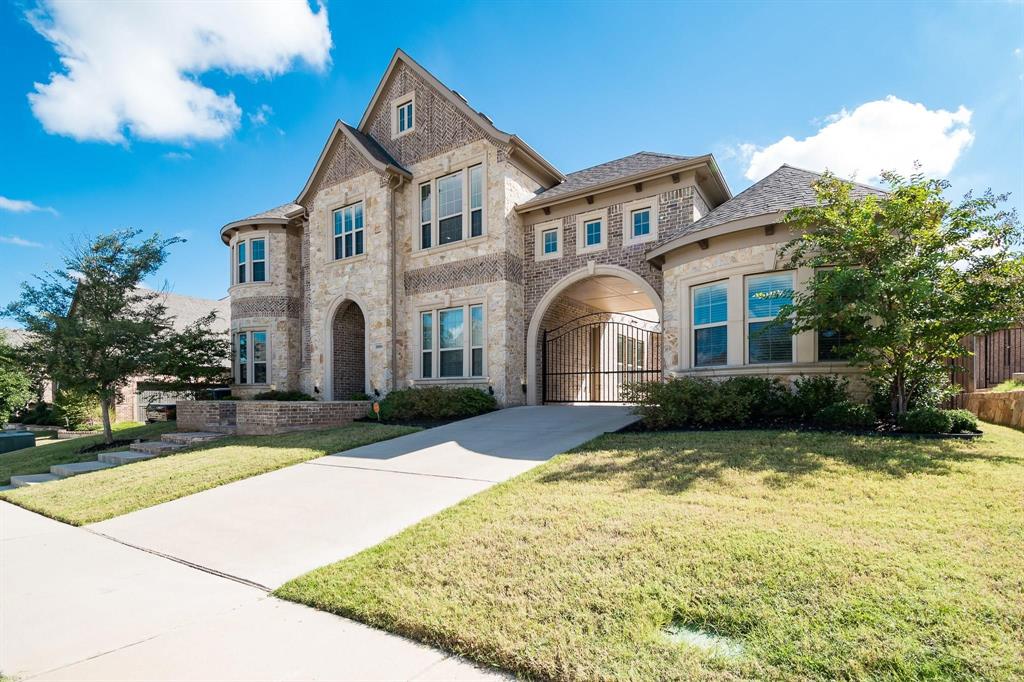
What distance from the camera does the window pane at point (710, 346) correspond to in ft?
→ 36.0

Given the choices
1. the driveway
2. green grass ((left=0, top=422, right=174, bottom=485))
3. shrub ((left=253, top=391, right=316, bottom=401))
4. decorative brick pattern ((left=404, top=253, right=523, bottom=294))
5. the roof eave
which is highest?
the roof eave

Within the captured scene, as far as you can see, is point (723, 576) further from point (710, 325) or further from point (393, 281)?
point (393, 281)

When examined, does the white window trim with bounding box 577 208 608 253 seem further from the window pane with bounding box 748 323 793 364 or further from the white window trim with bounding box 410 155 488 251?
the window pane with bounding box 748 323 793 364

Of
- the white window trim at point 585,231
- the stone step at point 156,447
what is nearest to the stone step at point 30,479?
the stone step at point 156,447

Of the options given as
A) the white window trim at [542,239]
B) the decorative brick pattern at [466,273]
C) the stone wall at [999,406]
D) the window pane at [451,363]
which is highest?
the white window trim at [542,239]

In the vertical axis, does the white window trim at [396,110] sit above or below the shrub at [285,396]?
above

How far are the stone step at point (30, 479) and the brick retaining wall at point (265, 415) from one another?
11.5 feet

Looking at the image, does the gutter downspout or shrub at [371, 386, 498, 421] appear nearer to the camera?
shrub at [371, 386, 498, 421]

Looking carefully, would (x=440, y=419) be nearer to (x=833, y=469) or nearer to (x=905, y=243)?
(x=833, y=469)

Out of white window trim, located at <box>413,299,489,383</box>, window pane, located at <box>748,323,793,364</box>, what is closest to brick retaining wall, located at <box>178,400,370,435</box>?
white window trim, located at <box>413,299,489,383</box>

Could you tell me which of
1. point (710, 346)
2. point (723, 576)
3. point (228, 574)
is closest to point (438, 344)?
point (710, 346)

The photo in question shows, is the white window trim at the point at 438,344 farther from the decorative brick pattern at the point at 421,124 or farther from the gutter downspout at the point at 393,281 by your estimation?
the decorative brick pattern at the point at 421,124

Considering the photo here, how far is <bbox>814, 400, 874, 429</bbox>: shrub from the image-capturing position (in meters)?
8.40

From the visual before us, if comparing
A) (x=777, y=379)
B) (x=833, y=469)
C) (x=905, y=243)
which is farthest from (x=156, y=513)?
(x=905, y=243)
